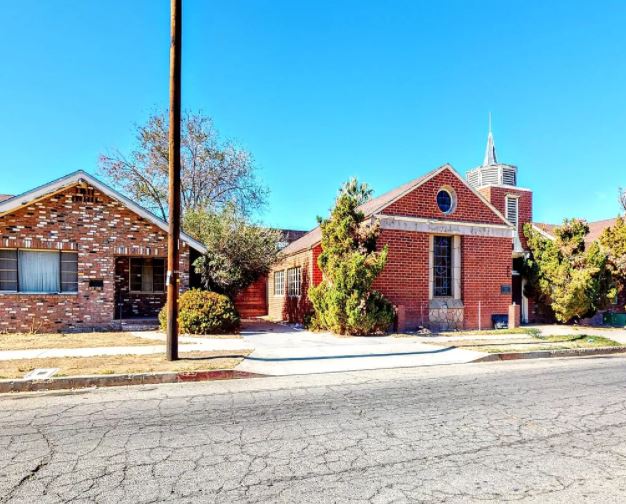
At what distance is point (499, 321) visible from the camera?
1694 cm

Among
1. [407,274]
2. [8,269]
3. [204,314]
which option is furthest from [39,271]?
[407,274]

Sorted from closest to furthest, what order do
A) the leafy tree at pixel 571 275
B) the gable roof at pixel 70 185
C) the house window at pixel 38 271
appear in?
the gable roof at pixel 70 185
the house window at pixel 38 271
the leafy tree at pixel 571 275

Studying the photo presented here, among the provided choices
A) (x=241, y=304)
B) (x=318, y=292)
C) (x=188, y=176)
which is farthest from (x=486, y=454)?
(x=188, y=176)

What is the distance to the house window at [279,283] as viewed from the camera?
22266 millimetres

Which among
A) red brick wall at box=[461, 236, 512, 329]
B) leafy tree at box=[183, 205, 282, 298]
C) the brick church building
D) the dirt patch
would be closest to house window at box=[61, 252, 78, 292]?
leafy tree at box=[183, 205, 282, 298]

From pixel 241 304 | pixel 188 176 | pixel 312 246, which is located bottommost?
pixel 241 304

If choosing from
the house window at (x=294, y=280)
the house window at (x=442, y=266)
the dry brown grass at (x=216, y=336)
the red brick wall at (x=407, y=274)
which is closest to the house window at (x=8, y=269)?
the dry brown grass at (x=216, y=336)

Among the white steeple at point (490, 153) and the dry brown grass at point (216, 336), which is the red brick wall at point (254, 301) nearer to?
the dry brown grass at point (216, 336)

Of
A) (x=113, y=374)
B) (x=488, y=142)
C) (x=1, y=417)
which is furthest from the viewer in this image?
(x=488, y=142)

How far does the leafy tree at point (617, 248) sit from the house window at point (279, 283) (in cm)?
1445

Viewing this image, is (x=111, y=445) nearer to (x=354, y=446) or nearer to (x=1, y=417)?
(x=1, y=417)

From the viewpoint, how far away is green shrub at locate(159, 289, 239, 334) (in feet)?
43.9

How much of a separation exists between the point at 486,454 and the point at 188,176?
28.2m

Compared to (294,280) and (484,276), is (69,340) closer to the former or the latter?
(294,280)
